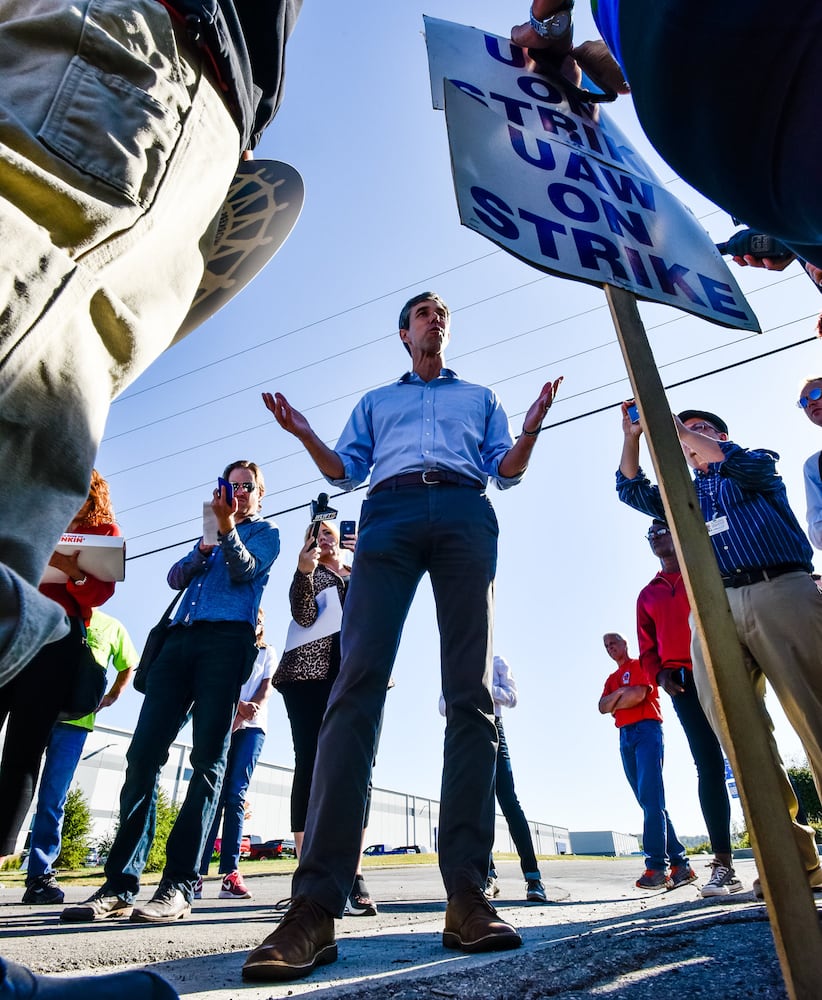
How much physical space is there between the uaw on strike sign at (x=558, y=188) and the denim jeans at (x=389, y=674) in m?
1.04

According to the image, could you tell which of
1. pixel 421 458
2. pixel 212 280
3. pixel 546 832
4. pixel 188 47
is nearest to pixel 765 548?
pixel 421 458

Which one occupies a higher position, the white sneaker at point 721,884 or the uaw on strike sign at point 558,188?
the uaw on strike sign at point 558,188

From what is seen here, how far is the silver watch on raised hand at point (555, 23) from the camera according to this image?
1.94 meters

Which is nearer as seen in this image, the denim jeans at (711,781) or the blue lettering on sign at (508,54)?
the blue lettering on sign at (508,54)

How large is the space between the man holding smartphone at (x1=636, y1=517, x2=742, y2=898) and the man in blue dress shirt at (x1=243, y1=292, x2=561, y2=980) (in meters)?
1.12

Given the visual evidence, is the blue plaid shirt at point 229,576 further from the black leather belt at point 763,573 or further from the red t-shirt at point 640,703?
the red t-shirt at point 640,703

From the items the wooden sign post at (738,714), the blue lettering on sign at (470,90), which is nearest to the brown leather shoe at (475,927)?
the wooden sign post at (738,714)

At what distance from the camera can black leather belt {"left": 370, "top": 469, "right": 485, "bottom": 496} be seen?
2.44m

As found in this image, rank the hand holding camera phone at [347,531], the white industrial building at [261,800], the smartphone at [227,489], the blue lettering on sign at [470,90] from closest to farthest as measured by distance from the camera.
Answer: the blue lettering on sign at [470,90] < the smartphone at [227,489] < the hand holding camera phone at [347,531] < the white industrial building at [261,800]

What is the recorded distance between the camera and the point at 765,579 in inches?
113

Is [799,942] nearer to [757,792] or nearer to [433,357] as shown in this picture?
[757,792]

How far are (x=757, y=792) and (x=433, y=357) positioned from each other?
229cm

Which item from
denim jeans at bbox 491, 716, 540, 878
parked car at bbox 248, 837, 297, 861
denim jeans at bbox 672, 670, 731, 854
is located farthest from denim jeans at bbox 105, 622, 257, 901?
parked car at bbox 248, 837, 297, 861

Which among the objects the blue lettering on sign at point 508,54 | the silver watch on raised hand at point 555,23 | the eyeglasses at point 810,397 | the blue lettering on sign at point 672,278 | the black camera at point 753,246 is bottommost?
the blue lettering on sign at point 672,278
